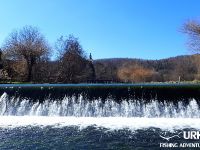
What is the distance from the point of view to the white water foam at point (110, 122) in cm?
1423

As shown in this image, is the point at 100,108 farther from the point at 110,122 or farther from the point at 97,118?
the point at 110,122

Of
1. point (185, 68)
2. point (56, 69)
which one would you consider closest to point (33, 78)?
point (56, 69)

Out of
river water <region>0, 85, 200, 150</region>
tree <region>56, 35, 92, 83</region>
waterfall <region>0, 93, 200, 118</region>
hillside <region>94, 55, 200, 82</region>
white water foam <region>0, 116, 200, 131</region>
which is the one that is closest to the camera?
river water <region>0, 85, 200, 150</region>

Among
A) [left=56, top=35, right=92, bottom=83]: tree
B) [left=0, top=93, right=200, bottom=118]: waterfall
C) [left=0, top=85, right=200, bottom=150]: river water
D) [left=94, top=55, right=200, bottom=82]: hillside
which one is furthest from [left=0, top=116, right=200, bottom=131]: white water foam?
[left=94, top=55, right=200, bottom=82]: hillside

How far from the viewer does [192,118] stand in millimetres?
16891

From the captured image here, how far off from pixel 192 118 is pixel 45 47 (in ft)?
111

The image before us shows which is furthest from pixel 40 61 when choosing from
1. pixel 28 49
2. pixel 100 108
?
pixel 100 108

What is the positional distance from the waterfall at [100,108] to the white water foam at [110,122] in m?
0.72

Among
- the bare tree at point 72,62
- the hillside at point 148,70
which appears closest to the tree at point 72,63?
the bare tree at point 72,62

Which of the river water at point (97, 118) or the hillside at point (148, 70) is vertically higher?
the hillside at point (148, 70)

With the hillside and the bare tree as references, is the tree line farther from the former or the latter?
the hillside

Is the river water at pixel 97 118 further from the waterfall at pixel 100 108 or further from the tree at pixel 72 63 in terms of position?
the tree at pixel 72 63

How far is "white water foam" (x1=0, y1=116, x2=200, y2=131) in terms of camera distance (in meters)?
14.2

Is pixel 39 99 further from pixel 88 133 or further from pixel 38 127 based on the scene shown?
pixel 88 133
